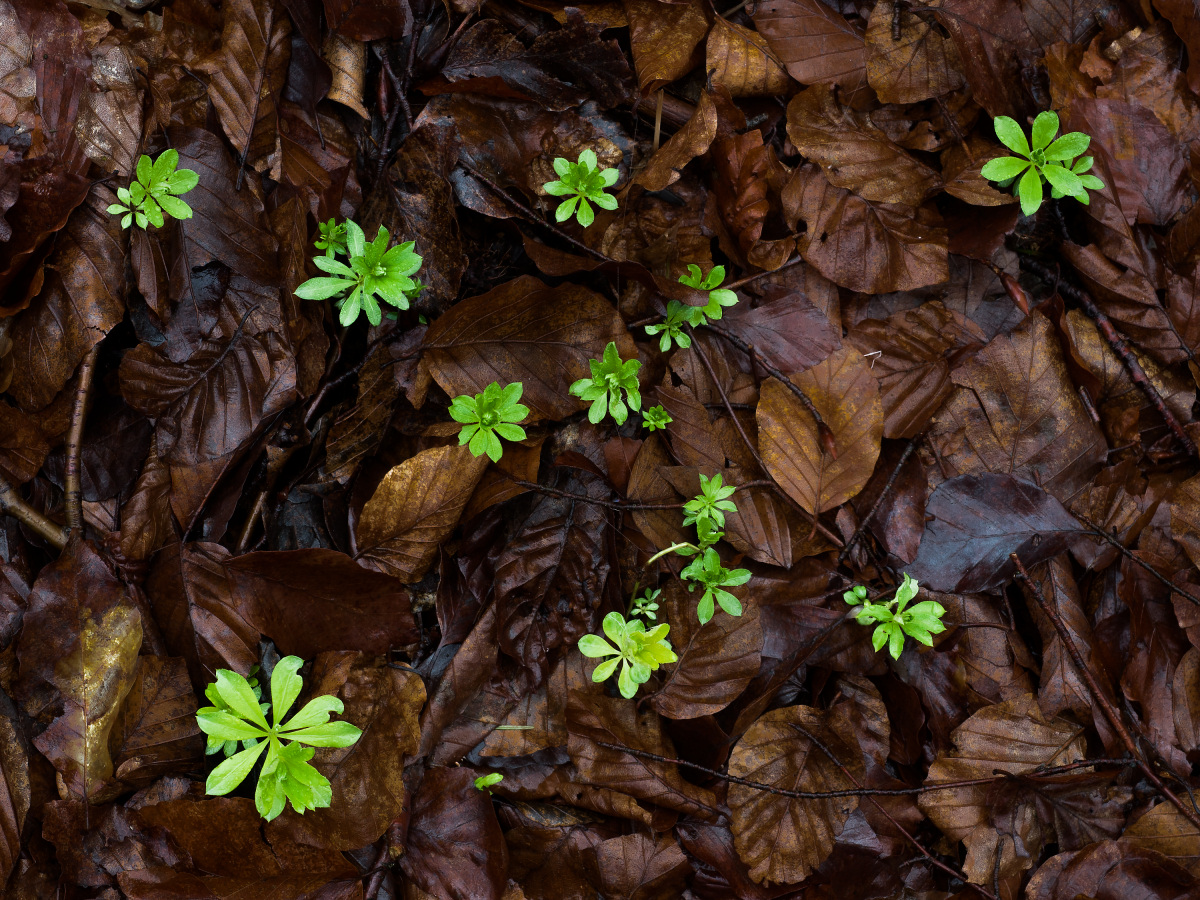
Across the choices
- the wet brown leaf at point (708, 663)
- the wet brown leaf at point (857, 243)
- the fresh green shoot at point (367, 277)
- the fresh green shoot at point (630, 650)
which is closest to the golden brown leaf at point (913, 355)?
the wet brown leaf at point (857, 243)

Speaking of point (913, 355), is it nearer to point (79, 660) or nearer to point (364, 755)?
point (364, 755)

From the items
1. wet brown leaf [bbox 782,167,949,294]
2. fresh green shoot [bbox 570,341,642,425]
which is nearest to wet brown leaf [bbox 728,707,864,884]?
fresh green shoot [bbox 570,341,642,425]

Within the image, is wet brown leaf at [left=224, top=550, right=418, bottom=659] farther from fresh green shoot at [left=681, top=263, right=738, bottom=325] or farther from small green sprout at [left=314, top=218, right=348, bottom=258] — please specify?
fresh green shoot at [left=681, top=263, right=738, bottom=325]

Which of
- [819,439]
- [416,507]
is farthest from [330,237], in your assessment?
[819,439]

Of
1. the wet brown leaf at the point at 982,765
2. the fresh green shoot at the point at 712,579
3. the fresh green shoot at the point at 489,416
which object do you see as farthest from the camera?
the wet brown leaf at the point at 982,765

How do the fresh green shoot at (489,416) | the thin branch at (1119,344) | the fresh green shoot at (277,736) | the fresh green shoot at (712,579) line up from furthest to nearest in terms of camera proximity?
the thin branch at (1119,344) → the fresh green shoot at (712,579) → the fresh green shoot at (489,416) → the fresh green shoot at (277,736)

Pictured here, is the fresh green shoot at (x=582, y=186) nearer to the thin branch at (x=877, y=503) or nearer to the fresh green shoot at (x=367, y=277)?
the fresh green shoot at (x=367, y=277)
